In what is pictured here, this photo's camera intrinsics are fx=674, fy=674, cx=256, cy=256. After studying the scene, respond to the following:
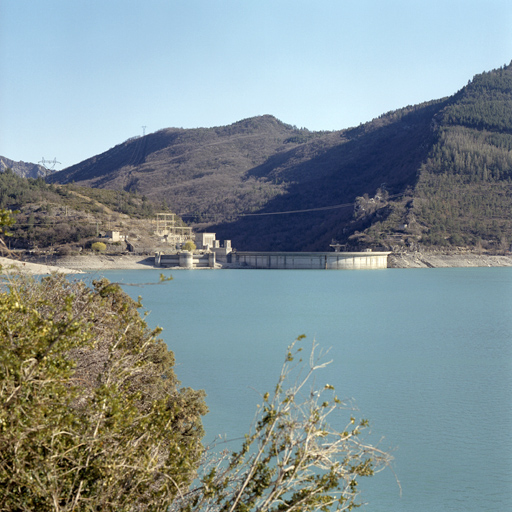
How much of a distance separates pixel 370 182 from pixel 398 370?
128m

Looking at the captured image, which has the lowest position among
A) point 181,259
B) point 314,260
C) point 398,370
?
point 398,370

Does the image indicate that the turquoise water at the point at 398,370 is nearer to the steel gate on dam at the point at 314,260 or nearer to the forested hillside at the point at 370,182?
the steel gate on dam at the point at 314,260

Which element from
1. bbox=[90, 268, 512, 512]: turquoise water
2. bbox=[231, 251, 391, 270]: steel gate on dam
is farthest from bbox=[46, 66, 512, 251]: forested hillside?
bbox=[90, 268, 512, 512]: turquoise water

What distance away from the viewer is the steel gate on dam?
318 feet

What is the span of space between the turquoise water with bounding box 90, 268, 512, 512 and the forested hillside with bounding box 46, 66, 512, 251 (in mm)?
59604

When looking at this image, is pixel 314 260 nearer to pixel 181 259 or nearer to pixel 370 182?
pixel 181 259

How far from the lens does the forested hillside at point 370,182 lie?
107 m

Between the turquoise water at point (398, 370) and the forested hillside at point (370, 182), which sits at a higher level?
the forested hillside at point (370, 182)

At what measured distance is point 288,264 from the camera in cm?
10094

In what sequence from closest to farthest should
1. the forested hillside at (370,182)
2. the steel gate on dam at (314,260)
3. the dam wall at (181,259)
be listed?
the dam wall at (181,259), the steel gate on dam at (314,260), the forested hillside at (370,182)

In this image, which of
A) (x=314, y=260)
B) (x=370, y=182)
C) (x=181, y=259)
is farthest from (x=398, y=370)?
(x=370, y=182)

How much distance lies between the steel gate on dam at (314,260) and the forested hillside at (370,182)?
6449 millimetres

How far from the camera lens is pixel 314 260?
99312 mm

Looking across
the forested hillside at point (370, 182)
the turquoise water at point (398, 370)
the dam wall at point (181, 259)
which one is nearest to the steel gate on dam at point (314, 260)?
the dam wall at point (181, 259)
